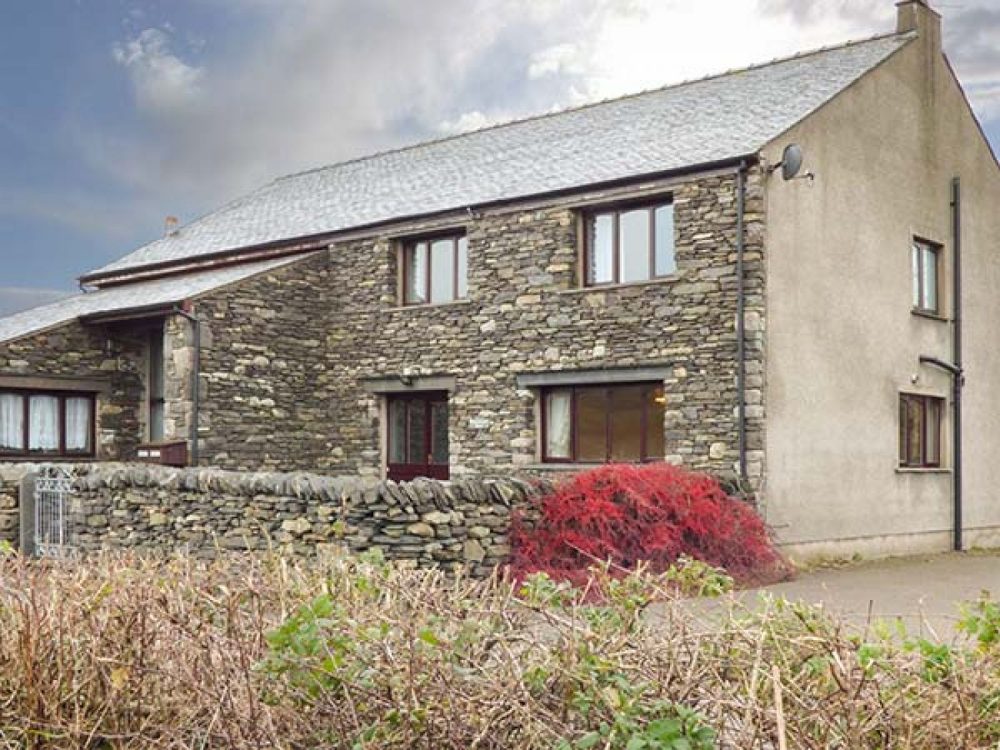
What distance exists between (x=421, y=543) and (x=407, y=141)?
1631cm

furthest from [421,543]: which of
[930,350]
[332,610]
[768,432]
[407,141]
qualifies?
[407,141]

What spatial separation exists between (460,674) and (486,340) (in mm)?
14072

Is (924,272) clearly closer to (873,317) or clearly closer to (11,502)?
(873,317)

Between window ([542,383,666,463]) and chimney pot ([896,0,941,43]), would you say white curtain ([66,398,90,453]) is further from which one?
chimney pot ([896,0,941,43])

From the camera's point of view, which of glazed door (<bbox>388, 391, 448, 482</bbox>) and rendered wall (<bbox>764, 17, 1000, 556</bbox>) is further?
glazed door (<bbox>388, 391, 448, 482</bbox>)

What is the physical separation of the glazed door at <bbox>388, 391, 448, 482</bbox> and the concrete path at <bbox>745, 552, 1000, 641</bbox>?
21.6 ft

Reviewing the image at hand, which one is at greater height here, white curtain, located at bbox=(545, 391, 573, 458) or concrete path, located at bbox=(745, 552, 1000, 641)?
white curtain, located at bbox=(545, 391, 573, 458)

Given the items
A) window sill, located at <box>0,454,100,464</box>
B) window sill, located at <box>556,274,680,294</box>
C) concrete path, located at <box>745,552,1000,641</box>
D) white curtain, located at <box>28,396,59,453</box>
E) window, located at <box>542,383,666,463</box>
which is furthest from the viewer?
white curtain, located at <box>28,396,59,453</box>

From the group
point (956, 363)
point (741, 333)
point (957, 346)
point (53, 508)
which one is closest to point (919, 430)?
point (956, 363)

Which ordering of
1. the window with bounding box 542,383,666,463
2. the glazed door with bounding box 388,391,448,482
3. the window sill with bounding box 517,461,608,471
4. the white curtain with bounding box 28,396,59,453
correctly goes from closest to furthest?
the window with bounding box 542,383,666,463, the window sill with bounding box 517,461,608,471, the glazed door with bounding box 388,391,448,482, the white curtain with bounding box 28,396,59,453

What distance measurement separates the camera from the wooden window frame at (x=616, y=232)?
1631cm

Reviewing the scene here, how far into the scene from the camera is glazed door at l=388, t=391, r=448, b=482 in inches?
744

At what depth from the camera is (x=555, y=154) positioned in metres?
19.7

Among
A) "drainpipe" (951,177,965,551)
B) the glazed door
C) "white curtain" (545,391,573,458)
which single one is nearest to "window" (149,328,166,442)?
the glazed door
